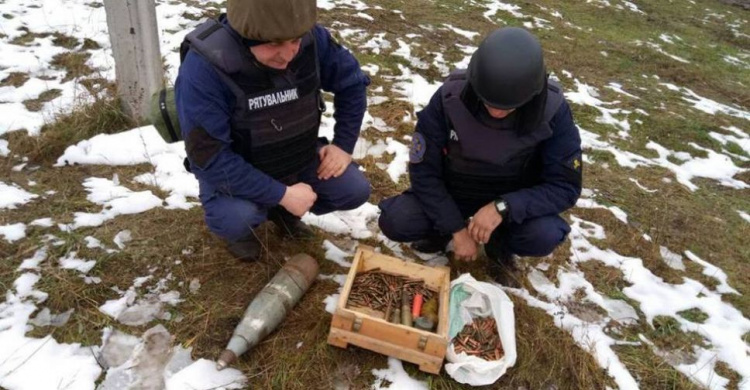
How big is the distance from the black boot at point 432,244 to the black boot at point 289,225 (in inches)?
28.8

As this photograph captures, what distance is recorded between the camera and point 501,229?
308 centimetres

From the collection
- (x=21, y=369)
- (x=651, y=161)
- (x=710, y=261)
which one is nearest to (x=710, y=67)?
(x=651, y=161)

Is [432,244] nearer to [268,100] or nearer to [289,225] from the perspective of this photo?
[289,225]

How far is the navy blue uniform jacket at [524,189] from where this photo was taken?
2682 mm

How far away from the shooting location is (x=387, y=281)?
9.06 ft

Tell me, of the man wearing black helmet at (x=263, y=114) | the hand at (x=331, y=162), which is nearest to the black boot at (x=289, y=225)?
the man wearing black helmet at (x=263, y=114)

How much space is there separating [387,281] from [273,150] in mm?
985

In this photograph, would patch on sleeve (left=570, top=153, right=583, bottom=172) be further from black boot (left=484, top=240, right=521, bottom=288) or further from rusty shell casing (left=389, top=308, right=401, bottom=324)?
rusty shell casing (left=389, top=308, right=401, bottom=324)

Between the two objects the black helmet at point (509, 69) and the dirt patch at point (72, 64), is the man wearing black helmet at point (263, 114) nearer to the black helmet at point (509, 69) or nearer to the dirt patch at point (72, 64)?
the black helmet at point (509, 69)

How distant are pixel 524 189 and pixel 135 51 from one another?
126 inches

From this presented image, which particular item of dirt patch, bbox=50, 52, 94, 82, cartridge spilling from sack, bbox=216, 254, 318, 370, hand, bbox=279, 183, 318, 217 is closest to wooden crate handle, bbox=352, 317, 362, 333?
cartridge spilling from sack, bbox=216, 254, 318, 370

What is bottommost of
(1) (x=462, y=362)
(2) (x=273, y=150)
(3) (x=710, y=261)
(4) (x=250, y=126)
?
(3) (x=710, y=261)

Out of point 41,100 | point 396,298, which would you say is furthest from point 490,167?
point 41,100

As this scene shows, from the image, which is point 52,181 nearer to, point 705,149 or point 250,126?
point 250,126
